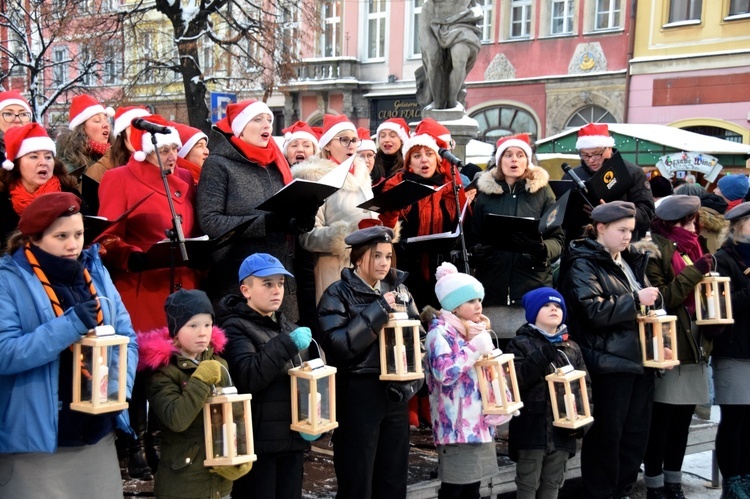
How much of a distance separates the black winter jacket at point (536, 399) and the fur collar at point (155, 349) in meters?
1.82

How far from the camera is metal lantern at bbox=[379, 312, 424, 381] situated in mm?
4297

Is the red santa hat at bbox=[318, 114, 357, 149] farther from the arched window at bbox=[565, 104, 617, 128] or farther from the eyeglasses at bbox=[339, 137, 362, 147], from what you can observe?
the arched window at bbox=[565, 104, 617, 128]

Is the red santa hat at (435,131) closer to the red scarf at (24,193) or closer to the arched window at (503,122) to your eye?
the red scarf at (24,193)

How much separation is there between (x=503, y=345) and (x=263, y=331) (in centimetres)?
248

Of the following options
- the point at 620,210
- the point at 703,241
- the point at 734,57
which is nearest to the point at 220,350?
the point at 620,210

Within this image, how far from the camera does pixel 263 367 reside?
3.95m

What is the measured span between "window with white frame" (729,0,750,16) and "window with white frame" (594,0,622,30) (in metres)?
3.25

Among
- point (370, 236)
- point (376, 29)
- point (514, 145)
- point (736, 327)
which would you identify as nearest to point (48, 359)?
point (370, 236)

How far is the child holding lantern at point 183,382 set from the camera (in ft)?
12.5

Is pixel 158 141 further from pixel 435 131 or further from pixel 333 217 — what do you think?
pixel 435 131

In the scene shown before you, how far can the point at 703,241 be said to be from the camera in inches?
277

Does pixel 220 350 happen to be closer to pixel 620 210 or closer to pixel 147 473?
pixel 147 473

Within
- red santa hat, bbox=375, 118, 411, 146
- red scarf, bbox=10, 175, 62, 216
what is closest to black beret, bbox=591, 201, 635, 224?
red santa hat, bbox=375, 118, 411, 146

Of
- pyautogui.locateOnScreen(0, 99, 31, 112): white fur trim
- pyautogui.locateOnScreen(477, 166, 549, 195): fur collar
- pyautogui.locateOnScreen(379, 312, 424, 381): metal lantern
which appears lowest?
pyautogui.locateOnScreen(379, 312, 424, 381): metal lantern
